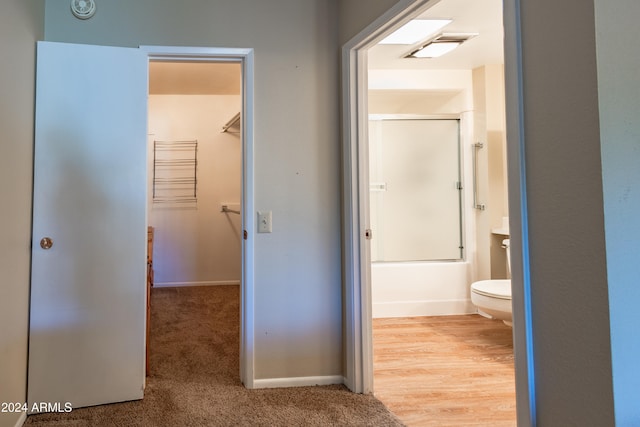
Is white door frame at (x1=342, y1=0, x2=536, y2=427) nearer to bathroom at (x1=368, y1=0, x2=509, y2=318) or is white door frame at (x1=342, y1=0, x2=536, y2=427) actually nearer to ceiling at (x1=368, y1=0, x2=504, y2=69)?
ceiling at (x1=368, y1=0, x2=504, y2=69)

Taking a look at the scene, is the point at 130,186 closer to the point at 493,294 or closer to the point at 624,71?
the point at 624,71

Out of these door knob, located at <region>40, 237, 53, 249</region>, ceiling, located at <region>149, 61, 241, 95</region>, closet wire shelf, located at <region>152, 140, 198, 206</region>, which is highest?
ceiling, located at <region>149, 61, 241, 95</region>

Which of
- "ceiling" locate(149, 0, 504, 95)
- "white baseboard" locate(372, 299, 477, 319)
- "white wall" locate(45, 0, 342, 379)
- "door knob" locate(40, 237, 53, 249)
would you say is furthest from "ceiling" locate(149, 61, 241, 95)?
"white baseboard" locate(372, 299, 477, 319)

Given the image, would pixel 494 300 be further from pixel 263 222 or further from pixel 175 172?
pixel 175 172

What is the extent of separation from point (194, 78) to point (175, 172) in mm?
1305

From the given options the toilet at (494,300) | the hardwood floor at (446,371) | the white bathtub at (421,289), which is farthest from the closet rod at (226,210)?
the toilet at (494,300)

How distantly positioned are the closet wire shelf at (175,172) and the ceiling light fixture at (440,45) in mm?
3005

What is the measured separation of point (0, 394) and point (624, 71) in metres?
2.37

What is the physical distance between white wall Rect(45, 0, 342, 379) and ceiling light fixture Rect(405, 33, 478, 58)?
3.54ft

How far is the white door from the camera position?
1.90m

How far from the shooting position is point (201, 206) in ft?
16.1

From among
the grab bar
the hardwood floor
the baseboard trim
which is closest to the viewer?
the hardwood floor

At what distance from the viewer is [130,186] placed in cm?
202

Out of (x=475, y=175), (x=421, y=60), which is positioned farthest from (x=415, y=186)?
(x=421, y=60)
